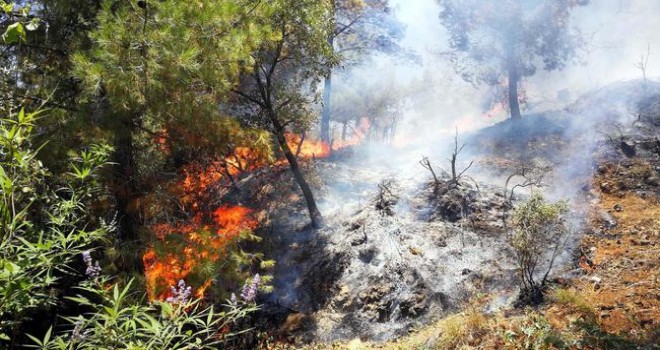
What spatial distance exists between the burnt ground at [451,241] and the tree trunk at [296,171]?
1.37 ft

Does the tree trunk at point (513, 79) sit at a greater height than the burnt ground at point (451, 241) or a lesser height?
greater

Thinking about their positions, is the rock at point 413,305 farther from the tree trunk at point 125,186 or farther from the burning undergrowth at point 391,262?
the tree trunk at point 125,186

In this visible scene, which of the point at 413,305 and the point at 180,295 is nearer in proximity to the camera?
the point at 180,295

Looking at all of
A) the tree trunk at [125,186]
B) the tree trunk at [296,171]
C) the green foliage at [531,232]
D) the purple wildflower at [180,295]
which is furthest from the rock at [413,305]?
the purple wildflower at [180,295]

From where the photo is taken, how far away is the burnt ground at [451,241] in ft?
24.1

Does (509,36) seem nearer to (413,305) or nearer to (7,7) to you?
(413,305)

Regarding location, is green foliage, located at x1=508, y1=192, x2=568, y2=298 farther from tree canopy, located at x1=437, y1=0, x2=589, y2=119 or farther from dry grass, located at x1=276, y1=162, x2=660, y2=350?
tree canopy, located at x1=437, y1=0, x2=589, y2=119

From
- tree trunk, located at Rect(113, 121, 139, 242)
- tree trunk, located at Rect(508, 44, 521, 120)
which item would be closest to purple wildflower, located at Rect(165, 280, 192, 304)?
tree trunk, located at Rect(113, 121, 139, 242)

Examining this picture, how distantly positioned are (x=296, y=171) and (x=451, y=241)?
4.89m

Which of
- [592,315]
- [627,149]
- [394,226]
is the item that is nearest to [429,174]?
[394,226]

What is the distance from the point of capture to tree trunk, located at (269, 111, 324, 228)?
36.0 feet

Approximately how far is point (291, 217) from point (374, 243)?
3.56 m

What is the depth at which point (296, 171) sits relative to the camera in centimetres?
1169

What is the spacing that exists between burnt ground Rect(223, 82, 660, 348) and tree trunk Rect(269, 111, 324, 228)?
419mm
